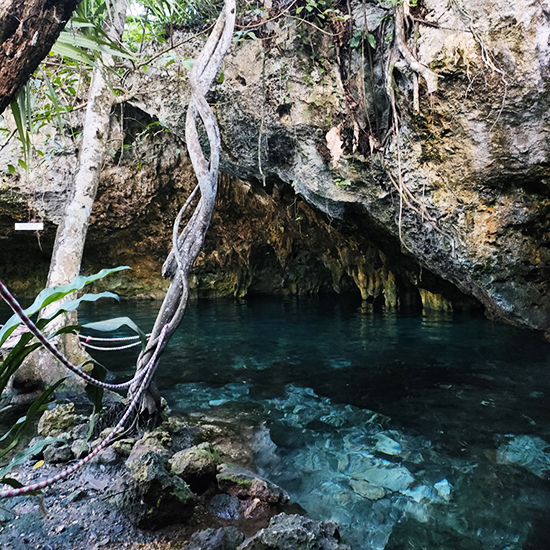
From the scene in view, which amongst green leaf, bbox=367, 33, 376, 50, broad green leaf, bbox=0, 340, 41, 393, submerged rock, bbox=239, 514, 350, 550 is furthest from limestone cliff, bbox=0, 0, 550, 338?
broad green leaf, bbox=0, 340, 41, 393

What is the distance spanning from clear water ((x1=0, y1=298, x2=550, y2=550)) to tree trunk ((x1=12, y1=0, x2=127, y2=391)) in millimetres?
1014

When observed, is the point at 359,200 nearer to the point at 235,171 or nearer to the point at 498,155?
the point at 498,155

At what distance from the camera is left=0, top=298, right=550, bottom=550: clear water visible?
6.26 ft

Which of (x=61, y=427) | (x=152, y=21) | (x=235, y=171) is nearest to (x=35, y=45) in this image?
(x=61, y=427)

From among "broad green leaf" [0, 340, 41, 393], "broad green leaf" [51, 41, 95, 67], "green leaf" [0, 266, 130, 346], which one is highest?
"broad green leaf" [51, 41, 95, 67]

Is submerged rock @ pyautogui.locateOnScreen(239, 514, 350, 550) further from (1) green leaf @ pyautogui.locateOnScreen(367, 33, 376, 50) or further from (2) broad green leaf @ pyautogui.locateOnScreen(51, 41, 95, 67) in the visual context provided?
(1) green leaf @ pyautogui.locateOnScreen(367, 33, 376, 50)

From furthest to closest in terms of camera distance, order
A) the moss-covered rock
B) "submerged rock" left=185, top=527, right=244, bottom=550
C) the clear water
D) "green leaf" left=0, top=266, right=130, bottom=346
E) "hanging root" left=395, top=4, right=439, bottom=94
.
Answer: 1. "hanging root" left=395, top=4, right=439, bottom=94
2. the moss-covered rock
3. the clear water
4. "submerged rock" left=185, top=527, right=244, bottom=550
5. "green leaf" left=0, top=266, right=130, bottom=346

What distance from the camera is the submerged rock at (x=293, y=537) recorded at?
1434 mm

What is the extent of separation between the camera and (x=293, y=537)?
145 cm

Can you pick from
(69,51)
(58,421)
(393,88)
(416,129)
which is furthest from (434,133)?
(58,421)

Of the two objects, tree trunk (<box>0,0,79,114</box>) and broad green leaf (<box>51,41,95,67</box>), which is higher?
broad green leaf (<box>51,41,95,67</box>)

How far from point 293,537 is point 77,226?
3.67 meters

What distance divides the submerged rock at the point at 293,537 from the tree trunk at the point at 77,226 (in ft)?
9.53

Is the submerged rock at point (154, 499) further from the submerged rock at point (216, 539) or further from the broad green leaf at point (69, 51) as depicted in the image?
the broad green leaf at point (69, 51)
